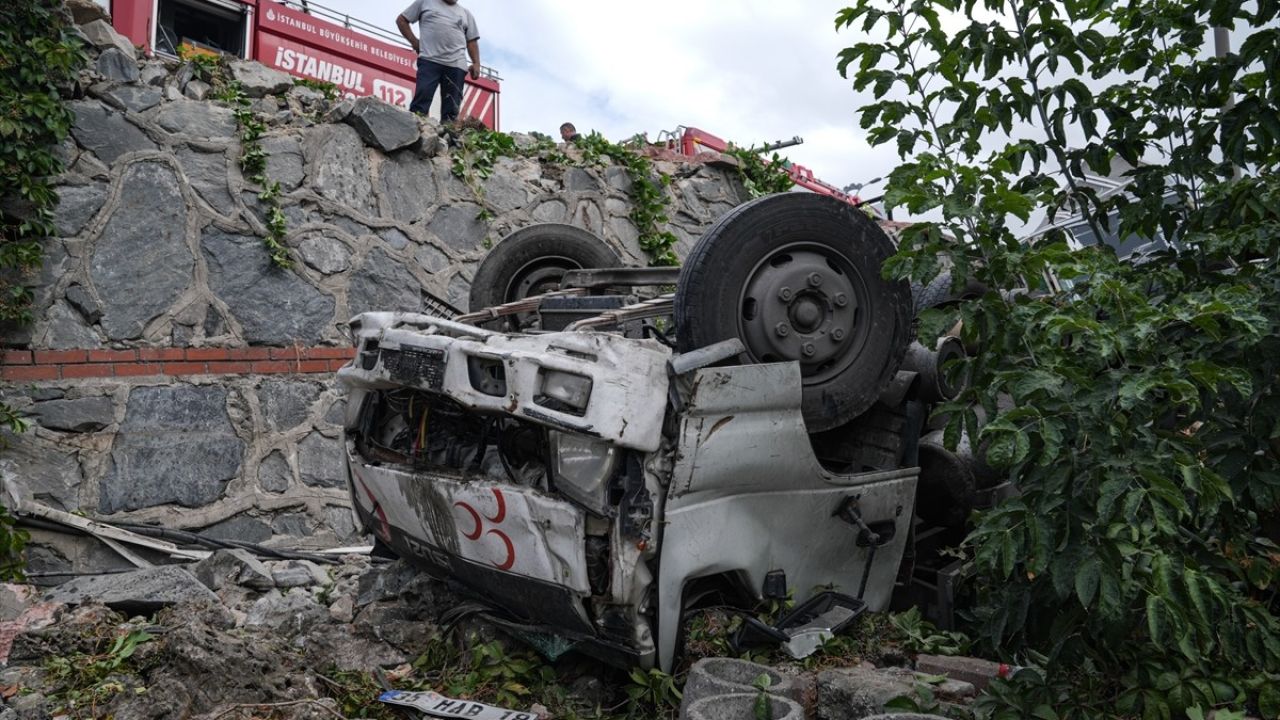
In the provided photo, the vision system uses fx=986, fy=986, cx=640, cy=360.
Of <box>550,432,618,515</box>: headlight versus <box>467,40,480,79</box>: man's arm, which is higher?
<box>467,40,480,79</box>: man's arm

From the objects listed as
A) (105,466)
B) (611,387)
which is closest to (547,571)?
(611,387)

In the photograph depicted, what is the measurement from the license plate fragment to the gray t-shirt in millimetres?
5879

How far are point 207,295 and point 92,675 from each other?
9.62ft

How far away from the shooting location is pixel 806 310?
3.64 metres

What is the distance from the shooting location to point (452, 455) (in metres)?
3.78

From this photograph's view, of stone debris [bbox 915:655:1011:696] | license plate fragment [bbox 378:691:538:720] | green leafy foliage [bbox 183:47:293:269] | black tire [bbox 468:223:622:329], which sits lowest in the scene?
license plate fragment [bbox 378:691:538:720]

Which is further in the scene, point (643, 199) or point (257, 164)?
point (643, 199)

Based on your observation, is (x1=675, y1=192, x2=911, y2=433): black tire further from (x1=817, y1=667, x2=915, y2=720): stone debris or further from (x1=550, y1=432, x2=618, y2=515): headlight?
(x1=817, y1=667, x2=915, y2=720): stone debris

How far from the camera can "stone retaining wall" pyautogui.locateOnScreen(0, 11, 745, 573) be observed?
5590 millimetres

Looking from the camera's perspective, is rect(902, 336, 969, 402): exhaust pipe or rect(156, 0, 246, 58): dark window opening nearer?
rect(902, 336, 969, 402): exhaust pipe

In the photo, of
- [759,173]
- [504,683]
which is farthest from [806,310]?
[759,173]

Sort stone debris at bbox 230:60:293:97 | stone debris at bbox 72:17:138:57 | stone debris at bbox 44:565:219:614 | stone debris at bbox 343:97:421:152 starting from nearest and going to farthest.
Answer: stone debris at bbox 44:565:219:614 → stone debris at bbox 72:17:138:57 → stone debris at bbox 230:60:293:97 → stone debris at bbox 343:97:421:152

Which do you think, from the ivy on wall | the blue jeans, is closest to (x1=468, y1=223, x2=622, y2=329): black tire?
the ivy on wall

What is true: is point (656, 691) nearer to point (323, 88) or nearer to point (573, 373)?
point (573, 373)
